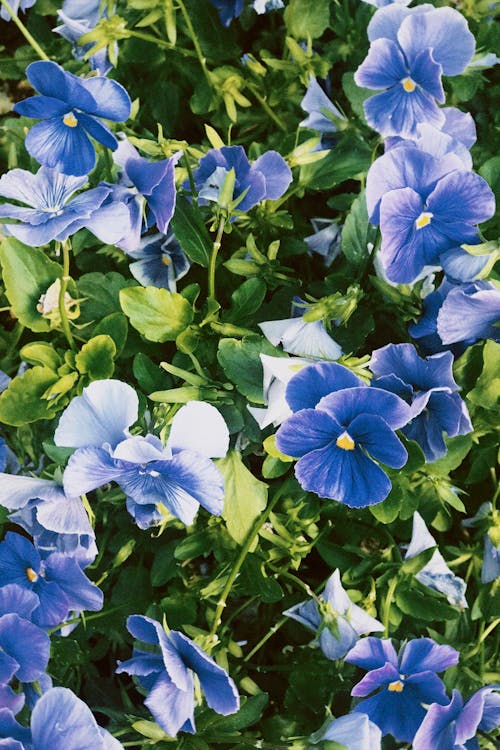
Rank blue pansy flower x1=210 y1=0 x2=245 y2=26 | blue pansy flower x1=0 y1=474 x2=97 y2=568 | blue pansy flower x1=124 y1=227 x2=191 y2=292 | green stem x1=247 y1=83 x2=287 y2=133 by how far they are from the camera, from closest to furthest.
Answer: blue pansy flower x1=0 y1=474 x2=97 y2=568 < blue pansy flower x1=124 y1=227 x2=191 y2=292 < green stem x1=247 y1=83 x2=287 y2=133 < blue pansy flower x1=210 y1=0 x2=245 y2=26

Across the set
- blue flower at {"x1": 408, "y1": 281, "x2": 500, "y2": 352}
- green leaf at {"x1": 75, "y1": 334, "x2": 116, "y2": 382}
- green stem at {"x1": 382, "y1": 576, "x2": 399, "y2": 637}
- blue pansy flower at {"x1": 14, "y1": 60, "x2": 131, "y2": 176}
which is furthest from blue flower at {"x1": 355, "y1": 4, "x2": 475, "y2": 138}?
green stem at {"x1": 382, "y1": 576, "x2": 399, "y2": 637}

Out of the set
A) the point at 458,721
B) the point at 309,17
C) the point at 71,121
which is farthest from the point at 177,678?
the point at 309,17

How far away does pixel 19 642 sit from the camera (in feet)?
3.57

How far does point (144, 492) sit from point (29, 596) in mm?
217

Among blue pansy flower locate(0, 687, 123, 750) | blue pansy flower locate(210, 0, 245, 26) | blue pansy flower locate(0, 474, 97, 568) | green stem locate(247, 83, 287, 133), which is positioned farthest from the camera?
blue pansy flower locate(210, 0, 245, 26)

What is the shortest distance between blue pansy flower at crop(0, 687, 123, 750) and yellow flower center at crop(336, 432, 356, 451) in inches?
16.0

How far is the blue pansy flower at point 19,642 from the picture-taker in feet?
3.51

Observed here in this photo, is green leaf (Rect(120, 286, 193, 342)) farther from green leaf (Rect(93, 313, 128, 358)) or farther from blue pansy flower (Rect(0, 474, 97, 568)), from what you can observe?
blue pansy flower (Rect(0, 474, 97, 568))

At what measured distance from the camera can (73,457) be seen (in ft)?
3.24

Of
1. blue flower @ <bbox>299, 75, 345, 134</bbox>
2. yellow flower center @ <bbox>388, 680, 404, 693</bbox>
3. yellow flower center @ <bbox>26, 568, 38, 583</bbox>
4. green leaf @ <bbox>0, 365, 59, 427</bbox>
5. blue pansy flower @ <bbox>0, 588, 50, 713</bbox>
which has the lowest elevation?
yellow flower center @ <bbox>388, 680, 404, 693</bbox>

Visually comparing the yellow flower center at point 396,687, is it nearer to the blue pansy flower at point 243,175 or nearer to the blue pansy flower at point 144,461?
the blue pansy flower at point 144,461

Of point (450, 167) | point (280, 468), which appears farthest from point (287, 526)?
point (450, 167)

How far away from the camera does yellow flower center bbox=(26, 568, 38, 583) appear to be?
3.95 feet

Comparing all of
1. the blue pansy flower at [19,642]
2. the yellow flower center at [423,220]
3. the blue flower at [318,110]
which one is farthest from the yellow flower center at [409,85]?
the blue pansy flower at [19,642]
